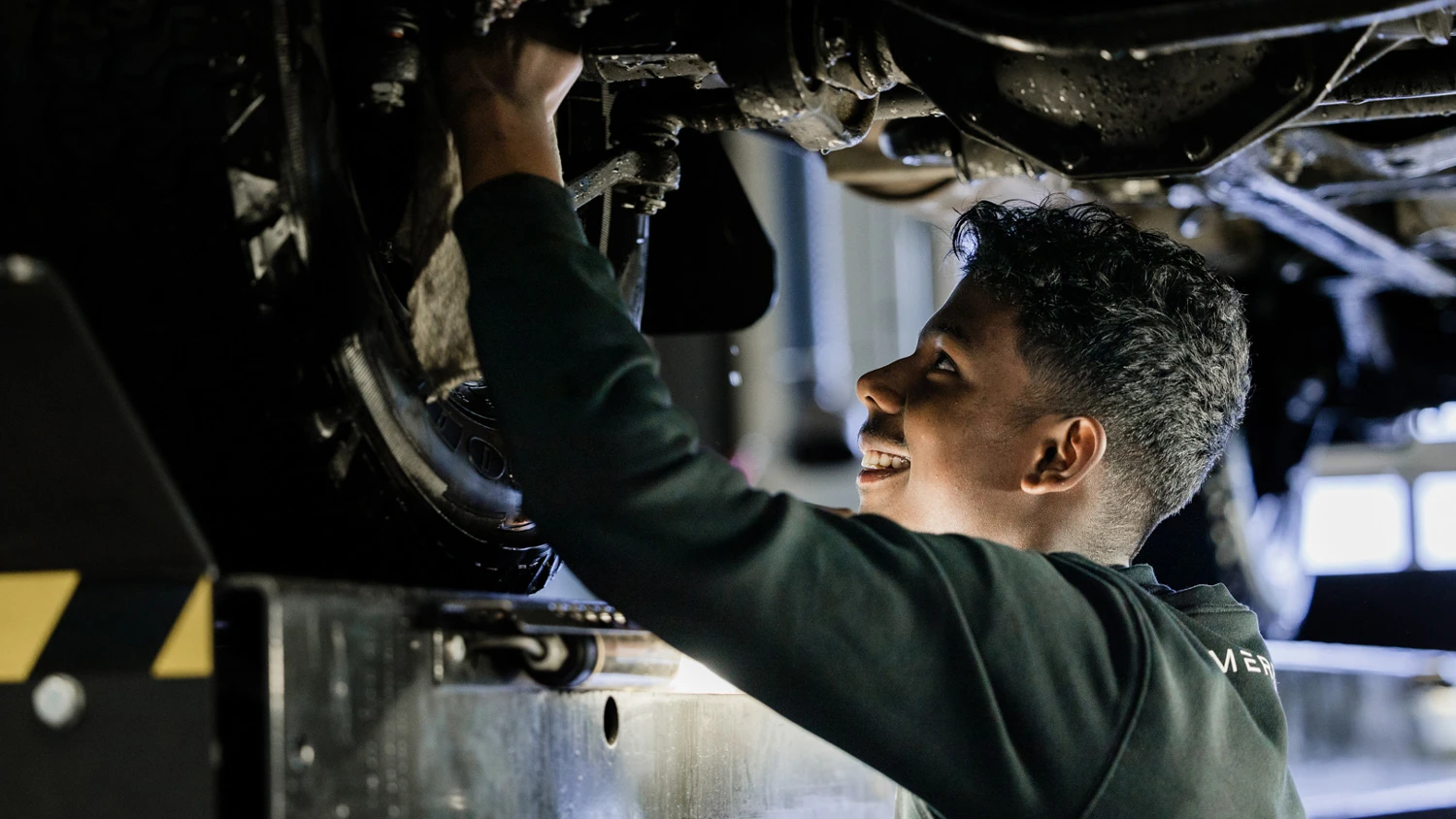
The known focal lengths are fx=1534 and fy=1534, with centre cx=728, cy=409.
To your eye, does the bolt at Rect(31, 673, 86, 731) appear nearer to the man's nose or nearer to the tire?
the tire

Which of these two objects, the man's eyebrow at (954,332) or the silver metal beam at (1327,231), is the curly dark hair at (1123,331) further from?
the silver metal beam at (1327,231)

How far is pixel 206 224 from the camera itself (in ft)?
4.14

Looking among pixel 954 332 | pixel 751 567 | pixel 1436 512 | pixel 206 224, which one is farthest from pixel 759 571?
pixel 1436 512

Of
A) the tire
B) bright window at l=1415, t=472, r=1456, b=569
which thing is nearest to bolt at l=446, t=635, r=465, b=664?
the tire

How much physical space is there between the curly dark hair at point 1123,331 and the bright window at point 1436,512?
202 inches

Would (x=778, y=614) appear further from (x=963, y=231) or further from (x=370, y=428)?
(x=963, y=231)

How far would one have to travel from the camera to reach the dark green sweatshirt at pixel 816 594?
4.03 ft

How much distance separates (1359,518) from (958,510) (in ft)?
17.9

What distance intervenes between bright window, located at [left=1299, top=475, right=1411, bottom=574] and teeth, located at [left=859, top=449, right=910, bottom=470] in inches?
191

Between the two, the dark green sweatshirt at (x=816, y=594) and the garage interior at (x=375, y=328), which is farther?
the dark green sweatshirt at (x=816, y=594)

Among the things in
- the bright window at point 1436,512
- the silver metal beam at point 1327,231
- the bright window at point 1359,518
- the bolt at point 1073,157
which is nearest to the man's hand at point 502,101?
the bolt at point 1073,157

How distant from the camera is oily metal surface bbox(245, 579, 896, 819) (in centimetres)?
101

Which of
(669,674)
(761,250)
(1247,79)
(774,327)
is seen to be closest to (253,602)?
(669,674)

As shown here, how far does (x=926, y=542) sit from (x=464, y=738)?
1.44 ft
